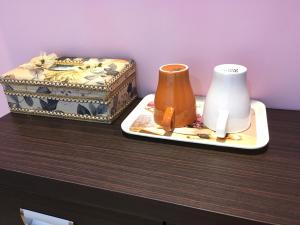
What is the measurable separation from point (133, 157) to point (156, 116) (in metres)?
0.12

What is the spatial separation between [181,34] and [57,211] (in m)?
0.49

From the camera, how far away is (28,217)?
0.66m

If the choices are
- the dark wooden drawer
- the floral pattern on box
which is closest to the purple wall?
the floral pattern on box

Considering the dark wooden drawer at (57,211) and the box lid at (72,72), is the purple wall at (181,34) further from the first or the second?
the dark wooden drawer at (57,211)

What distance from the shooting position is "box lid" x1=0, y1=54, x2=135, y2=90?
72 centimetres

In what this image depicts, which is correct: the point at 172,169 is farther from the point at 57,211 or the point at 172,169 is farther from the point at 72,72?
the point at 72,72

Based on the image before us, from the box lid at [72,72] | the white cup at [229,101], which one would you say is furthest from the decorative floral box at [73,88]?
the white cup at [229,101]

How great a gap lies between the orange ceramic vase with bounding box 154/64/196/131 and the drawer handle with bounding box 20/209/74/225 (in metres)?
0.29

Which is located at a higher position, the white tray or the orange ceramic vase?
the orange ceramic vase

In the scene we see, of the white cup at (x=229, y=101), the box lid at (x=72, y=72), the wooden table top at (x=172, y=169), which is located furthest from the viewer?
the box lid at (x=72, y=72)

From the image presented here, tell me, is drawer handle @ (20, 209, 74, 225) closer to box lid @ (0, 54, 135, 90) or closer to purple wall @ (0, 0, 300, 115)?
box lid @ (0, 54, 135, 90)

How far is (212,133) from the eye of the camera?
654 millimetres

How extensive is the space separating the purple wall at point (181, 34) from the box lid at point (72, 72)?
6 cm

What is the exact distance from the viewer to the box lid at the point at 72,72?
0.72 metres
